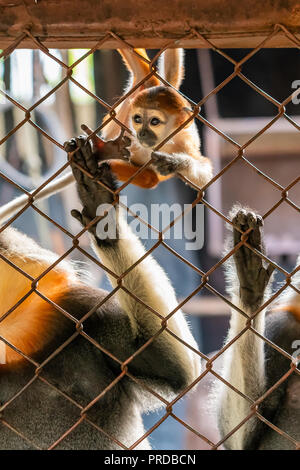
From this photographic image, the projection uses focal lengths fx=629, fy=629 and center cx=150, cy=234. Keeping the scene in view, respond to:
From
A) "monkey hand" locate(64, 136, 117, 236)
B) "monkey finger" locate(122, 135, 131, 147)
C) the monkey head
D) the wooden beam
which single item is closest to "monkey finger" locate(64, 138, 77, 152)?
"monkey hand" locate(64, 136, 117, 236)

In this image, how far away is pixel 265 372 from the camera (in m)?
1.86

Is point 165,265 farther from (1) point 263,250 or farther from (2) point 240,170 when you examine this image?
(1) point 263,250

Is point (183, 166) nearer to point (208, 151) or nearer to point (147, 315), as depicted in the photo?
point (147, 315)

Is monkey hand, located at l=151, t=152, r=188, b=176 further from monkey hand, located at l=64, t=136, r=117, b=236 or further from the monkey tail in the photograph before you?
the monkey tail

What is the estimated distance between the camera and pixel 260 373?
182 centimetres

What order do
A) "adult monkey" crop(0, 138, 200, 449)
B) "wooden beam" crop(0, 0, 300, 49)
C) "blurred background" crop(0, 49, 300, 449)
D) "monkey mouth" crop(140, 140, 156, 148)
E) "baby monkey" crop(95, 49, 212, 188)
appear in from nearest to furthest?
"wooden beam" crop(0, 0, 300, 49)
"baby monkey" crop(95, 49, 212, 188)
"monkey mouth" crop(140, 140, 156, 148)
"adult monkey" crop(0, 138, 200, 449)
"blurred background" crop(0, 49, 300, 449)

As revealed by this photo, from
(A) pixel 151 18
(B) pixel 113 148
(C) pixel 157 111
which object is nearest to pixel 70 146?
(B) pixel 113 148

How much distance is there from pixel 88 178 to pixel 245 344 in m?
0.67

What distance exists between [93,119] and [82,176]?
433cm

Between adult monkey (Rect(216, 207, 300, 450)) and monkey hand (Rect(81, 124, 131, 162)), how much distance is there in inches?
18.2

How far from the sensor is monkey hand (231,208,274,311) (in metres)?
1.47

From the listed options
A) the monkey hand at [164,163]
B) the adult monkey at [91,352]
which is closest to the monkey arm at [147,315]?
the adult monkey at [91,352]

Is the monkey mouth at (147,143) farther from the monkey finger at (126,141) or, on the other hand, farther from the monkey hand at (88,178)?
the monkey finger at (126,141)
